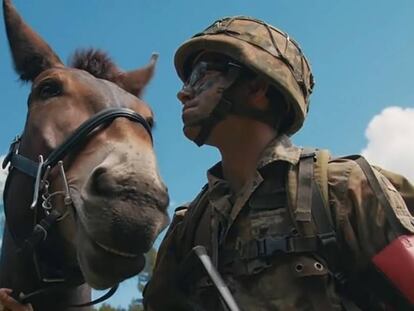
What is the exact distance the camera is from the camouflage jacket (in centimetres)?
302

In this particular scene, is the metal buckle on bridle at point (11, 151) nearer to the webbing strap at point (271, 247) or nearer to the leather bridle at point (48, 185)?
the leather bridle at point (48, 185)

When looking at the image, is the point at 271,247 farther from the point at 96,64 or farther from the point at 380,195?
the point at 96,64

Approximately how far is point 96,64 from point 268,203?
203 centimetres

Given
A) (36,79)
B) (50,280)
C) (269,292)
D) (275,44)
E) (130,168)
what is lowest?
(50,280)

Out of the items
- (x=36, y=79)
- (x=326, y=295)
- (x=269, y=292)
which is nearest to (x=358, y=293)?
(x=326, y=295)

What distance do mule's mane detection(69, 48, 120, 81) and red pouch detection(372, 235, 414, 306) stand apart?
2.53m

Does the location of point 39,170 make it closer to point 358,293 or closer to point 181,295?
point 181,295

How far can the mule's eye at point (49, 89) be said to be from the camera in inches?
162

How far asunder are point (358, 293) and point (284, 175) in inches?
27.7

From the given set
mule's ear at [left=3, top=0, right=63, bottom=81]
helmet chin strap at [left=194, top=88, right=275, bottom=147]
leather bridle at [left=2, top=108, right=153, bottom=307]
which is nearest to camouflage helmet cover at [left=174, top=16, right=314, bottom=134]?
helmet chin strap at [left=194, top=88, right=275, bottom=147]

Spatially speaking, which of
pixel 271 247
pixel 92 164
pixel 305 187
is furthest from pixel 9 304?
pixel 305 187

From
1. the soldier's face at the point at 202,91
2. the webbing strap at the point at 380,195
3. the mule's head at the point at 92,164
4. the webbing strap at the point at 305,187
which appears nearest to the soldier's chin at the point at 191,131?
the soldier's face at the point at 202,91

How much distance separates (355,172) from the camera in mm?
3152

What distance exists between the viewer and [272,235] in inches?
124
